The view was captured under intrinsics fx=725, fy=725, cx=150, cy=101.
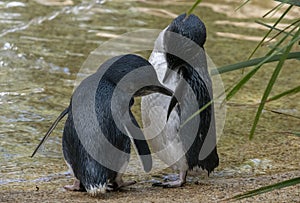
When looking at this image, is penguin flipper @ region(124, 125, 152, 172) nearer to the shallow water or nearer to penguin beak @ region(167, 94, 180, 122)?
penguin beak @ region(167, 94, 180, 122)

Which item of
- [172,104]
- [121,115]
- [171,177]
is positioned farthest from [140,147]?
[171,177]

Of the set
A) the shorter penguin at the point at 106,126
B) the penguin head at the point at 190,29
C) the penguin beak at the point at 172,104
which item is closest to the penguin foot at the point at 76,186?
the shorter penguin at the point at 106,126

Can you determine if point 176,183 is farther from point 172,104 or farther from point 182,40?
point 182,40

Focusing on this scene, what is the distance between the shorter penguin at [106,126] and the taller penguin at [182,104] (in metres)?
0.29

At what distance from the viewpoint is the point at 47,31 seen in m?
7.43

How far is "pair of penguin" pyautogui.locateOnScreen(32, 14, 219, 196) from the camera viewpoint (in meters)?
3.30

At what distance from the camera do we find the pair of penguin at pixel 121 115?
330 cm

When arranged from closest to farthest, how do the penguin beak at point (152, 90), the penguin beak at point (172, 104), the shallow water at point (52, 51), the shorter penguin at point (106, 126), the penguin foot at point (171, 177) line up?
1. the shorter penguin at point (106, 126)
2. the penguin beak at point (152, 90)
3. the penguin beak at point (172, 104)
4. the penguin foot at point (171, 177)
5. the shallow water at point (52, 51)

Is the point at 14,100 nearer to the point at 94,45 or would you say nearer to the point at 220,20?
the point at 94,45

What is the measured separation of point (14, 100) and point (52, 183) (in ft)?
5.39

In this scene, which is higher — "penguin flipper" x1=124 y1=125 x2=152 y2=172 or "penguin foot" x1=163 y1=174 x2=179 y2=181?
"penguin flipper" x1=124 y1=125 x2=152 y2=172

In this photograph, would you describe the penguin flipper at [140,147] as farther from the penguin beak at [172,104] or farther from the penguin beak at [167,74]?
the penguin beak at [167,74]

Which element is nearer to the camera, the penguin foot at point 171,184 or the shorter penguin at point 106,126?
the shorter penguin at point 106,126

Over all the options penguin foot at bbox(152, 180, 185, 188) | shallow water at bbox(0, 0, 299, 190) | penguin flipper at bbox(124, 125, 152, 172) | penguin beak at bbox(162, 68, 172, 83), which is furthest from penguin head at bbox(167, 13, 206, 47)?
shallow water at bbox(0, 0, 299, 190)
